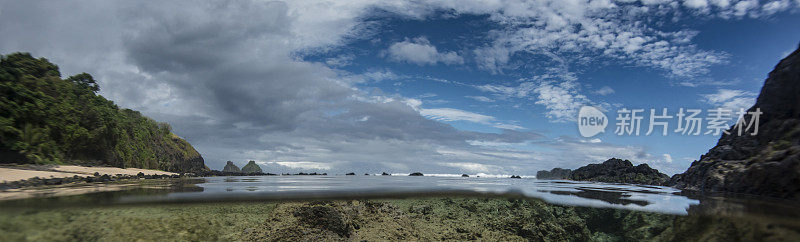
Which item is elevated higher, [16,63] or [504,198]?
[16,63]

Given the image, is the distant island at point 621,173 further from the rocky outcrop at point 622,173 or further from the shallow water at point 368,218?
the shallow water at point 368,218

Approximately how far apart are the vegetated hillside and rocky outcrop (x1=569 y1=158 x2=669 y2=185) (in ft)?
185

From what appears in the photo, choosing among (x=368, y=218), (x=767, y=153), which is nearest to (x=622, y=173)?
(x=767, y=153)

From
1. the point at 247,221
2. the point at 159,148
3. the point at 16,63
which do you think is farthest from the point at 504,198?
the point at 159,148

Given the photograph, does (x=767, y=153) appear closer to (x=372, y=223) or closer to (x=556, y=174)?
(x=372, y=223)

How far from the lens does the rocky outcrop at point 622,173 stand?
37.9m

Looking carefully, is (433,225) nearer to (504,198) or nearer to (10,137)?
(504,198)

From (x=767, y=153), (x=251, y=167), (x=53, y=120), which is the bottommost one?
(x=251, y=167)

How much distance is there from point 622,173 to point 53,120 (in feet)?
201

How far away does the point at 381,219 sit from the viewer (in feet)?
30.4

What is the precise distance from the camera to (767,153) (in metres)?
16.0

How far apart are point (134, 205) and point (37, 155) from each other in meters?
20.4

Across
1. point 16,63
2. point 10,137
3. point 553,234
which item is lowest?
point 553,234

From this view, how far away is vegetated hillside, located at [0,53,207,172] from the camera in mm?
20055
